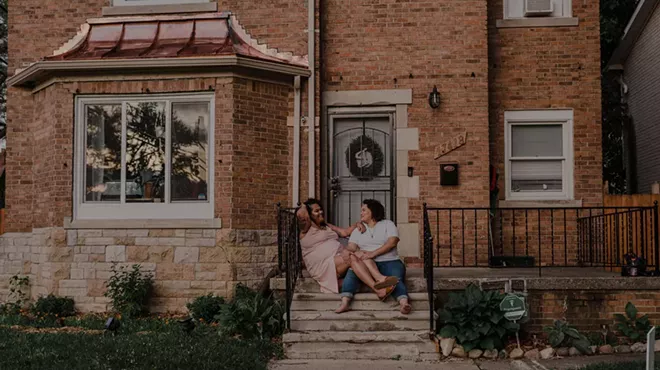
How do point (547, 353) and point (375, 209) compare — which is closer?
point (547, 353)

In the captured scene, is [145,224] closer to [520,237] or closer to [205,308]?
[205,308]

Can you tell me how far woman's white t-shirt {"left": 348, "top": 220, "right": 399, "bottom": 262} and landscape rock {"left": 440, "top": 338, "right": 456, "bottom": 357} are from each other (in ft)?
4.08

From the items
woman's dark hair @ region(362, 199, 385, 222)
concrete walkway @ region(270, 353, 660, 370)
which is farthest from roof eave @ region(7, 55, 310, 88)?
concrete walkway @ region(270, 353, 660, 370)

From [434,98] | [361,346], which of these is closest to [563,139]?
[434,98]

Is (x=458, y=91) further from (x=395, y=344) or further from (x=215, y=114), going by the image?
(x=395, y=344)

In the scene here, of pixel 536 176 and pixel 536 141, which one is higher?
pixel 536 141

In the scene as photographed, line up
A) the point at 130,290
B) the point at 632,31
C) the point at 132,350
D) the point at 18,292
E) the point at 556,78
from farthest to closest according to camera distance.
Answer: the point at 632,31 < the point at 556,78 < the point at 18,292 < the point at 130,290 < the point at 132,350

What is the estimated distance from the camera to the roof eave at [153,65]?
10.9m

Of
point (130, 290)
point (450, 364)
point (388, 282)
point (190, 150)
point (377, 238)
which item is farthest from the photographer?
point (190, 150)

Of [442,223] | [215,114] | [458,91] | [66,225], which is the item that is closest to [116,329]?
[66,225]

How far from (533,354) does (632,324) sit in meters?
1.34

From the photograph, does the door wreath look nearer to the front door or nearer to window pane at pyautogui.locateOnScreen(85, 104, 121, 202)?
the front door

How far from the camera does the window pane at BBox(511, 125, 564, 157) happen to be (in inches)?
482

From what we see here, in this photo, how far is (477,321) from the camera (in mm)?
8555
